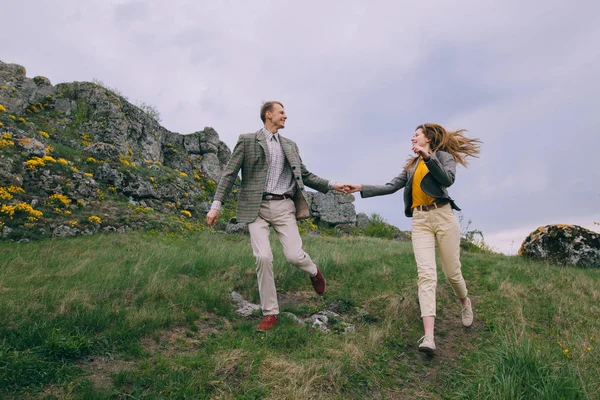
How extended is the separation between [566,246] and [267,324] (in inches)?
388

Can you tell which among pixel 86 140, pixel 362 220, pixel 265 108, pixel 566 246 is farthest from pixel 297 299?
pixel 362 220

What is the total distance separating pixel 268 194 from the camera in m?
5.43

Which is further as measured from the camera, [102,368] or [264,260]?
[264,260]

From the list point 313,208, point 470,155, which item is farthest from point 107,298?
point 313,208

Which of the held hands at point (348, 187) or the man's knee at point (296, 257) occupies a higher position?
the held hands at point (348, 187)

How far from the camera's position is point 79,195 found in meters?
13.4

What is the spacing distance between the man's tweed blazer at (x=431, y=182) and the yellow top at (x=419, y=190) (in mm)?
69

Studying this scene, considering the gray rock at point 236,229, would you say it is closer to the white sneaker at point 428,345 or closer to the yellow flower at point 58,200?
the yellow flower at point 58,200

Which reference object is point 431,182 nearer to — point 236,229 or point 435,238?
point 435,238

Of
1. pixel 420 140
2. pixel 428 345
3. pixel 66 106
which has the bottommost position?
pixel 428 345

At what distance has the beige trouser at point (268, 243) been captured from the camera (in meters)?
5.13

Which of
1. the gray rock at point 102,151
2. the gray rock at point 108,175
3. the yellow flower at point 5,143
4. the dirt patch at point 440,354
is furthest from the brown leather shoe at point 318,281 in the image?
the gray rock at point 102,151

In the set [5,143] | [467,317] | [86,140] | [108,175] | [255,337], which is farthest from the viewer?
[86,140]

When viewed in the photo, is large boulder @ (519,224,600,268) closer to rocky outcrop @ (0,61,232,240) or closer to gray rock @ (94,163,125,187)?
rocky outcrop @ (0,61,232,240)
